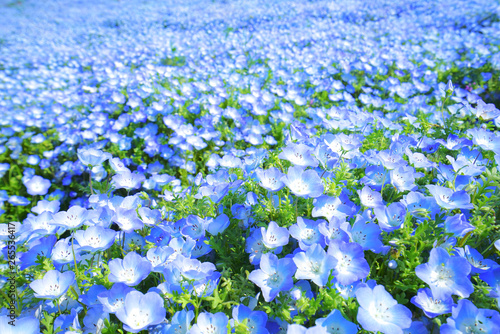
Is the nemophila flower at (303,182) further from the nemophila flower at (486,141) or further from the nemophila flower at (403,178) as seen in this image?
the nemophila flower at (486,141)

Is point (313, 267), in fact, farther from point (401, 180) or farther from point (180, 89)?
point (180, 89)

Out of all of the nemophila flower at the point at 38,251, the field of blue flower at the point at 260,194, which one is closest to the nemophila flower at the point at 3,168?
the field of blue flower at the point at 260,194

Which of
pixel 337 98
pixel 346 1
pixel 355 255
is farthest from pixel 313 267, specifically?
pixel 346 1

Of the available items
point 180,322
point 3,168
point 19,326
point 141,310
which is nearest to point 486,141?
point 180,322

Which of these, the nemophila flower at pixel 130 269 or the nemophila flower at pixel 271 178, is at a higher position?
the nemophila flower at pixel 271 178

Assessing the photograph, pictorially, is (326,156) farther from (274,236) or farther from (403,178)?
(274,236)

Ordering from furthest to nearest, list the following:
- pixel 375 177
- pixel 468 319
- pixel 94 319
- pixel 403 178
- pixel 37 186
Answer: pixel 37 186 → pixel 375 177 → pixel 403 178 → pixel 94 319 → pixel 468 319

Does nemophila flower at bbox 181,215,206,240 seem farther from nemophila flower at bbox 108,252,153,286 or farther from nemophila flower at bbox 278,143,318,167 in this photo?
nemophila flower at bbox 278,143,318,167
